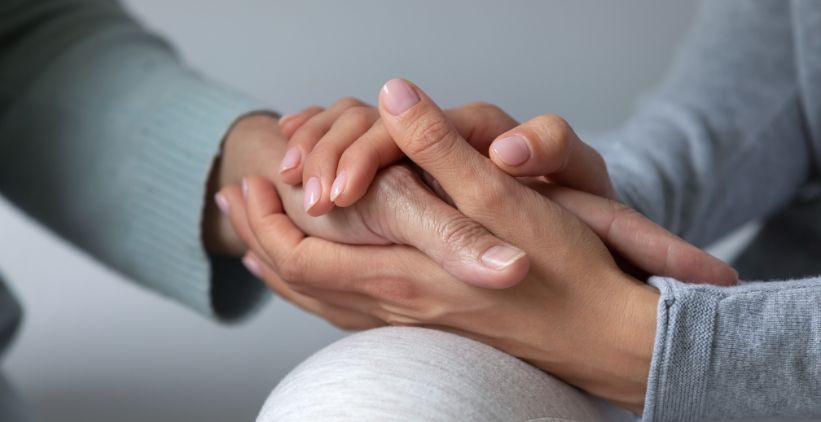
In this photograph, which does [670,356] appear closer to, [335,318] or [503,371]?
[503,371]

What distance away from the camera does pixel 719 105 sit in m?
0.88

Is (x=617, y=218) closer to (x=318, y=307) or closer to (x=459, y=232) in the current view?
(x=459, y=232)

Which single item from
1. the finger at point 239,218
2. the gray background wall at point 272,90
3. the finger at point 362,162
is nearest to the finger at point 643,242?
the finger at point 362,162

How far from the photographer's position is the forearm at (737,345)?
52 cm

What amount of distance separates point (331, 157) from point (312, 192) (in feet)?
0.09

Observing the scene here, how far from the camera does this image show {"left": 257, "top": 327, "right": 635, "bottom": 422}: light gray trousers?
18.1 inches

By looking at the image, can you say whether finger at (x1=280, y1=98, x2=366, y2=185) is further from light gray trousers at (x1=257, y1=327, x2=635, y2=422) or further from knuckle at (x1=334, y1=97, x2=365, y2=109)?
light gray trousers at (x1=257, y1=327, x2=635, y2=422)

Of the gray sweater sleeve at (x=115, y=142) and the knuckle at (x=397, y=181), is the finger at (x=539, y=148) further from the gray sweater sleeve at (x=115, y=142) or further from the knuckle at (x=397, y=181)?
the gray sweater sleeve at (x=115, y=142)

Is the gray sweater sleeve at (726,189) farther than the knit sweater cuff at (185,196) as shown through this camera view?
No

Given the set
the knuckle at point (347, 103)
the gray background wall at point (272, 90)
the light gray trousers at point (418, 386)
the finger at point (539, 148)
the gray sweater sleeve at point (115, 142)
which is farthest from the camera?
the gray background wall at point (272, 90)

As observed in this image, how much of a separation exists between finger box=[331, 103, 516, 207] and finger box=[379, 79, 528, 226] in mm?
18

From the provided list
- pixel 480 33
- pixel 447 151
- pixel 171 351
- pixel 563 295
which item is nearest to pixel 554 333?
pixel 563 295

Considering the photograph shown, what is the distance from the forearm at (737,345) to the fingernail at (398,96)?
0.60ft

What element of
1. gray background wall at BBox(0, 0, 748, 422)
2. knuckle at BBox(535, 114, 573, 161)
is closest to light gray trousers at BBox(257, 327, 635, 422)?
knuckle at BBox(535, 114, 573, 161)
